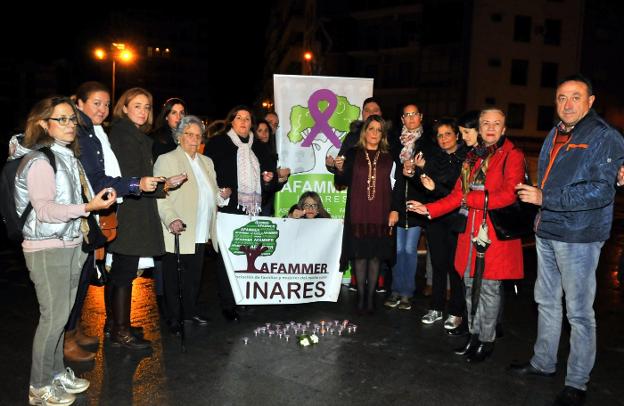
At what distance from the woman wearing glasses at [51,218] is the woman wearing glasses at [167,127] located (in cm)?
161

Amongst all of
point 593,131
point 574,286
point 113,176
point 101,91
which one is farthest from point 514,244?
point 101,91

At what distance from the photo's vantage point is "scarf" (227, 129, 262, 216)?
5.91 metres

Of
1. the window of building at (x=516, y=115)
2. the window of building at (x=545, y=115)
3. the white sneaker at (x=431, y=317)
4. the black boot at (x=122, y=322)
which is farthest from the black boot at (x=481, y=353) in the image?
the window of building at (x=545, y=115)

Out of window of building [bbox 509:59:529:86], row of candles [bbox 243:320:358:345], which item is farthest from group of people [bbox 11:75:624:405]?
window of building [bbox 509:59:529:86]

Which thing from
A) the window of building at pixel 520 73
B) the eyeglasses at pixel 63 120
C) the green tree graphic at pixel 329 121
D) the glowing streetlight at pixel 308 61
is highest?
the glowing streetlight at pixel 308 61

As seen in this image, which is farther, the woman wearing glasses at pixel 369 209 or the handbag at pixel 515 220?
the woman wearing glasses at pixel 369 209

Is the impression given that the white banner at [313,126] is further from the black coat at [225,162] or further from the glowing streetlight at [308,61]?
the glowing streetlight at [308,61]

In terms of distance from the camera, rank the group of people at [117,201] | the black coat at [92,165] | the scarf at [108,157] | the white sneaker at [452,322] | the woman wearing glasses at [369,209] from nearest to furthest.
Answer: the group of people at [117,201] < the black coat at [92,165] < the scarf at [108,157] < the white sneaker at [452,322] < the woman wearing glasses at [369,209]

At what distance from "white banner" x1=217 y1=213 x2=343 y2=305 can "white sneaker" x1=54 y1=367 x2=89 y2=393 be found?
2.17 meters

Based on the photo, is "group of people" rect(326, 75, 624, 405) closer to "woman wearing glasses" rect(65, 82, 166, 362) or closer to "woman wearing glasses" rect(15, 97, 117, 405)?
"woman wearing glasses" rect(65, 82, 166, 362)

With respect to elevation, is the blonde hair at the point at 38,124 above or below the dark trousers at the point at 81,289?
above

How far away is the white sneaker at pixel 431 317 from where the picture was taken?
19.2 ft

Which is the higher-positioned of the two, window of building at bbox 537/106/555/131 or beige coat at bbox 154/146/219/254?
window of building at bbox 537/106/555/131

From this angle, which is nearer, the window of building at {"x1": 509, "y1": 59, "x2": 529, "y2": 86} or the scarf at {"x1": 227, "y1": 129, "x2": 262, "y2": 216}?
the scarf at {"x1": 227, "y1": 129, "x2": 262, "y2": 216}
